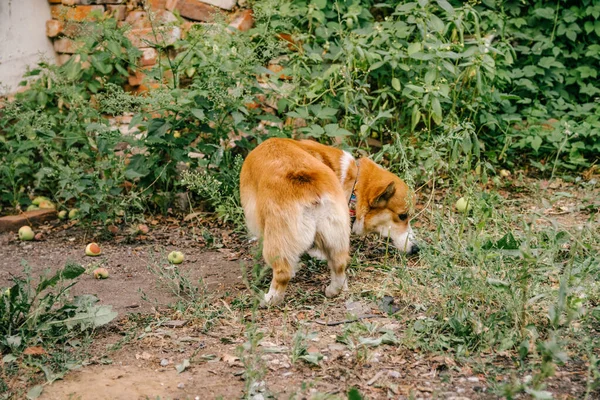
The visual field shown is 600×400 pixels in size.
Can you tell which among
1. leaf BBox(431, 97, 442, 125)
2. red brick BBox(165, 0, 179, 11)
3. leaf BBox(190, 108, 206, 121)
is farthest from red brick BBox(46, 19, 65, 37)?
leaf BBox(431, 97, 442, 125)

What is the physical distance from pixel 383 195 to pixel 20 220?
3.21 meters

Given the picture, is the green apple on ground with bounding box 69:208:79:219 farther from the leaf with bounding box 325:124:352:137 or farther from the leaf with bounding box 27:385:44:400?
the leaf with bounding box 27:385:44:400

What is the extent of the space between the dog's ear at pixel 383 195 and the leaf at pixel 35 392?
2.30m

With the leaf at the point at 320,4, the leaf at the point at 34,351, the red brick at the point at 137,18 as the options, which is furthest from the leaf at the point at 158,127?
the leaf at the point at 34,351

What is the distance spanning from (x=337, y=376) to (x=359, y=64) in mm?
3312

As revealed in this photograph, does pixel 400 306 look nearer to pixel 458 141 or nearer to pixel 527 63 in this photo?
pixel 458 141

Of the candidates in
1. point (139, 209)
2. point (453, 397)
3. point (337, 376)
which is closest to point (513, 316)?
point (453, 397)

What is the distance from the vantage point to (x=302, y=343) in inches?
123

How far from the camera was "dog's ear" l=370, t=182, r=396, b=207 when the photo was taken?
13.4 ft

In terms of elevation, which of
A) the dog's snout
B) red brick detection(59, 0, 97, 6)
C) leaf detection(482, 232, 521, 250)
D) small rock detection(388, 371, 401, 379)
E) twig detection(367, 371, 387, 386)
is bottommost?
the dog's snout

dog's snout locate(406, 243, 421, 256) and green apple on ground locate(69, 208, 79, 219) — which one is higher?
dog's snout locate(406, 243, 421, 256)

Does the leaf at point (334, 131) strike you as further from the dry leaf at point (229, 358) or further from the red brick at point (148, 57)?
the dry leaf at point (229, 358)

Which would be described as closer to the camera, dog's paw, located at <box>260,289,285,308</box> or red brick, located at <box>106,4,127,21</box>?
dog's paw, located at <box>260,289,285,308</box>

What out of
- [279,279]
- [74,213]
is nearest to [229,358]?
[279,279]
